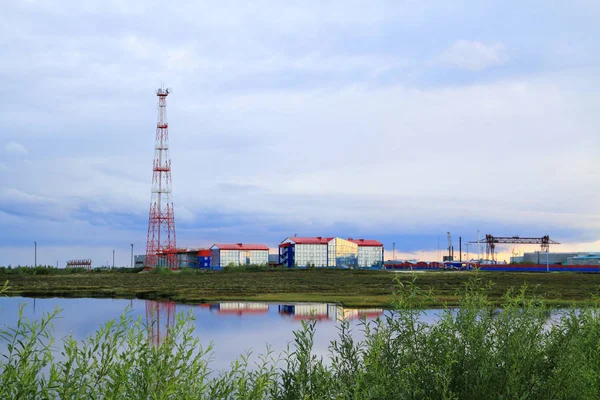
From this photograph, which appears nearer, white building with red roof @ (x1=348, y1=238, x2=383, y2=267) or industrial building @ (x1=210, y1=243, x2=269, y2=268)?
industrial building @ (x1=210, y1=243, x2=269, y2=268)

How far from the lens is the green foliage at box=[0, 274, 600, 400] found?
243 inches

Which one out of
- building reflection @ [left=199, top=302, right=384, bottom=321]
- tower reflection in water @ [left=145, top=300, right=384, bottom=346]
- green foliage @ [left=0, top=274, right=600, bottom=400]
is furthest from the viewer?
building reflection @ [left=199, top=302, right=384, bottom=321]

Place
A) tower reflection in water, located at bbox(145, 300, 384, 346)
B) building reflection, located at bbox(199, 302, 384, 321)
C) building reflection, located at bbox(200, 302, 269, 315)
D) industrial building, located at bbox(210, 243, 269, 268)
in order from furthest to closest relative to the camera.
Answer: industrial building, located at bbox(210, 243, 269, 268), building reflection, located at bbox(200, 302, 269, 315), building reflection, located at bbox(199, 302, 384, 321), tower reflection in water, located at bbox(145, 300, 384, 346)

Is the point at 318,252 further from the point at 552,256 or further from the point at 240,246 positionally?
the point at 552,256

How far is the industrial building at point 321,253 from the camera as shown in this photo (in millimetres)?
125938

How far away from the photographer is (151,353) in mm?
6531

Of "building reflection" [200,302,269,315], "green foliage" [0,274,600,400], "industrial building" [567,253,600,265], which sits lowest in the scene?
"industrial building" [567,253,600,265]

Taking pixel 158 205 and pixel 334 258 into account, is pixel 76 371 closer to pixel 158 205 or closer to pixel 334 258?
pixel 158 205

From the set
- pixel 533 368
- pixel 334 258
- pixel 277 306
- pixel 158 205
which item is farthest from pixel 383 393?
pixel 334 258

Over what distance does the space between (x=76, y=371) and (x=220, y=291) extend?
49.6 metres

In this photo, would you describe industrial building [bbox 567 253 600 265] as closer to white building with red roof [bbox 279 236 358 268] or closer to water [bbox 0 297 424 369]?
white building with red roof [bbox 279 236 358 268]

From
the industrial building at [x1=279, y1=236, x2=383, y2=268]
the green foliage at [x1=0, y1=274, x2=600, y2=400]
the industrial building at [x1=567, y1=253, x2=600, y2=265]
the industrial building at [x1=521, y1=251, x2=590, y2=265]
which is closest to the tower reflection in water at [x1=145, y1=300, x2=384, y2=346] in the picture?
the green foliage at [x1=0, y1=274, x2=600, y2=400]

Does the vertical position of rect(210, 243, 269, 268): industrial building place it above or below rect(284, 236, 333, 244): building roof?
below

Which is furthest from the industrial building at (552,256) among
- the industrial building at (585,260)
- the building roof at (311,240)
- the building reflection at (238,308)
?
the building reflection at (238,308)
